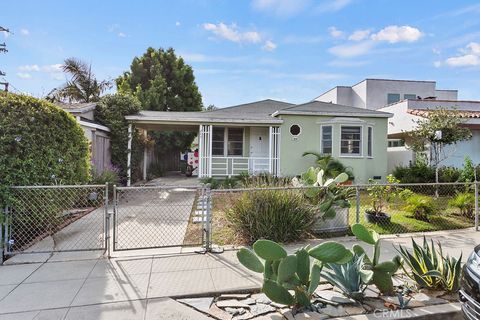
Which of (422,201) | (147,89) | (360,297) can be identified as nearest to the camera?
(360,297)

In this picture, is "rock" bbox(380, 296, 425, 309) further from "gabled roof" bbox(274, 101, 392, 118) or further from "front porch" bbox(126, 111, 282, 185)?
"gabled roof" bbox(274, 101, 392, 118)

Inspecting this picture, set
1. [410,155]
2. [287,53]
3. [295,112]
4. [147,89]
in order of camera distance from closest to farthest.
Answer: [295,112]
[410,155]
[287,53]
[147,89]

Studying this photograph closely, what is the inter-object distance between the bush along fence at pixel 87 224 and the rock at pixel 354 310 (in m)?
2.63

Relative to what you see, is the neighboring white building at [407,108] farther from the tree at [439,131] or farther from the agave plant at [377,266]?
the agave plant at [377,266]

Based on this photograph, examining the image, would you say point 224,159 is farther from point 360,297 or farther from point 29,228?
point 360,297

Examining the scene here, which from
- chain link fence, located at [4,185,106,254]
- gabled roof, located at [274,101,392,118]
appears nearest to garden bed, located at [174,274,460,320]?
chain link fence, located at [4,185,106,254]

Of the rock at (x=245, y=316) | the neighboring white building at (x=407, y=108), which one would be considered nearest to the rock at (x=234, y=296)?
the rock at (x=245, y=316)

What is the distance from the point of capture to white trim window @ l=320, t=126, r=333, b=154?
1391cm

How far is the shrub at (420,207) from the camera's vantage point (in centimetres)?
748

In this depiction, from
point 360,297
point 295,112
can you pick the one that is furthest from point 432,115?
point 360,297

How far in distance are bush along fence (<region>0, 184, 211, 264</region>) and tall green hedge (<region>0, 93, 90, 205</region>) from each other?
24 cm

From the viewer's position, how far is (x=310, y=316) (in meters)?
3.26

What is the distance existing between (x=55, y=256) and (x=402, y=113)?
→ 1559 centimetres

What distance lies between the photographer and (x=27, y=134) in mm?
5375
